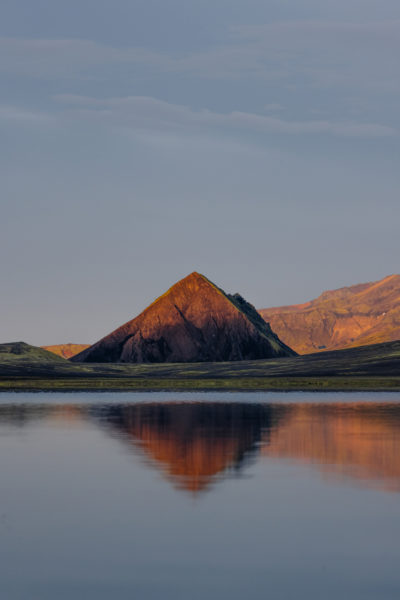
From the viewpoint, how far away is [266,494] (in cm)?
2430

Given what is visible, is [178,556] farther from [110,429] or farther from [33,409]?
[33,409]

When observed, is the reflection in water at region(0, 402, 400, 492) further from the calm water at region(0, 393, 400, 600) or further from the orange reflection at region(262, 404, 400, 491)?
the calm water at region(0, 393, 400, 600)

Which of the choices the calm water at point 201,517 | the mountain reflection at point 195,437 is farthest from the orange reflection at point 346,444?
the mountain reflection at point 195,437

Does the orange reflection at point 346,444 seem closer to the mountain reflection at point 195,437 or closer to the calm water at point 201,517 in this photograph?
the calm water at point 201,517

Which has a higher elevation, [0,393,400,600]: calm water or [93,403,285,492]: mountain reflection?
[93,403,285,492]: mountain reflection

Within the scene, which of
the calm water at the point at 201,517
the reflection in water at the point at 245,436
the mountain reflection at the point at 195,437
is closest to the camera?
the calm water at the point at 201,517

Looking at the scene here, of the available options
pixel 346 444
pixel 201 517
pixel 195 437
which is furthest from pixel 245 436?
pixel 201 517

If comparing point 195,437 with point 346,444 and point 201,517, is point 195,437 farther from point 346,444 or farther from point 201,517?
point 201,517

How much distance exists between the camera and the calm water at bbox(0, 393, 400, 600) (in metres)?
15.0

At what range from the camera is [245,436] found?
42.8 metres

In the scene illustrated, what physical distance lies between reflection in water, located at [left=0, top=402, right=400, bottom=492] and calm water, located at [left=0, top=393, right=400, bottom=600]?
0.37 feet

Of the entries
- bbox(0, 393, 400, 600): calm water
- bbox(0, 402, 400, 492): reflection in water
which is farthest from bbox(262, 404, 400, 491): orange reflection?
bbox(0, 393, 400, 600): calm water

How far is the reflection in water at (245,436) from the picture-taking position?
29594 mm

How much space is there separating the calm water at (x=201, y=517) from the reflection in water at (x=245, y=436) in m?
0.11
